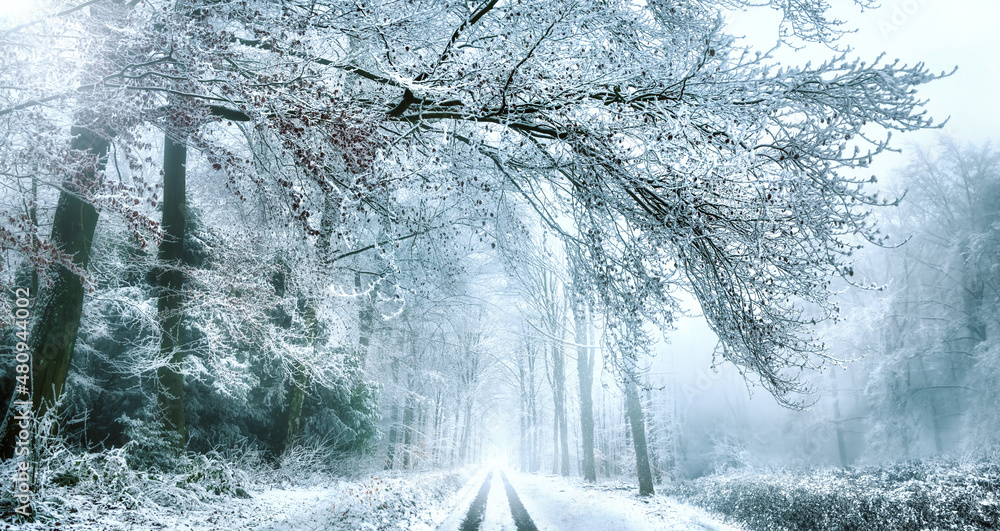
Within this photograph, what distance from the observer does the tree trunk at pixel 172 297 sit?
345 inches

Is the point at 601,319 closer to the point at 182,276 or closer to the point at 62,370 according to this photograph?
the point at 62,370

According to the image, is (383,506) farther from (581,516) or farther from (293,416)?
(581,516)

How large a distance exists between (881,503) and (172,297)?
13.5 metres

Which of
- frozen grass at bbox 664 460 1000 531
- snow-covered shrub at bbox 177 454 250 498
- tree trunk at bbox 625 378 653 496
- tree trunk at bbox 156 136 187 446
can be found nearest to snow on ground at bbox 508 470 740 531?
tree trunk at bbox 625 378 653 496

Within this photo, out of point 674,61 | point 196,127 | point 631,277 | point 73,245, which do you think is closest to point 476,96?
point 674,61

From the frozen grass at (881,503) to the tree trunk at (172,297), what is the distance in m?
12.4

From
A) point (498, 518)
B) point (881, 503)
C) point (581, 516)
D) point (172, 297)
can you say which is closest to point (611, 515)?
point (581, 516)

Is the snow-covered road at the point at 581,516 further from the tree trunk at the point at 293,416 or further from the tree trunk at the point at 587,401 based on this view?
the tree trunk at the point at 587,401

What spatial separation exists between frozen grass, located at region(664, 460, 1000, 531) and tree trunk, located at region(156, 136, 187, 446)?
40.8 ft

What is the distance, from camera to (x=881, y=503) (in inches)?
321

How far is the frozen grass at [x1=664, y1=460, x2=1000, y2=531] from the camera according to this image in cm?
711

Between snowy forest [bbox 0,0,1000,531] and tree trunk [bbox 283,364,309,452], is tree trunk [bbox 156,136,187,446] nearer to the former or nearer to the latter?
snowy forest [bbox 0,0,1000,531]

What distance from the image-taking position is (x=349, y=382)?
13938 millimetres

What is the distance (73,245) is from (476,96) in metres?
6.89
